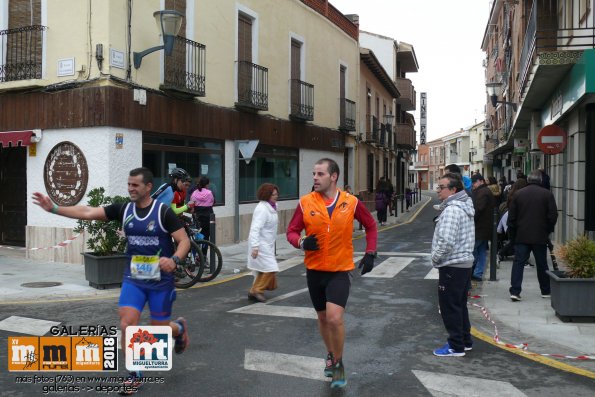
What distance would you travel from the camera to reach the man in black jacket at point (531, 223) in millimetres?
7750

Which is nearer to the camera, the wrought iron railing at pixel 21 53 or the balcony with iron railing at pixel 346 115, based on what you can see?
the wrought iron railing at pixel 21 53

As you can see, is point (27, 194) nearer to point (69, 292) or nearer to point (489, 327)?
point (69, 292)

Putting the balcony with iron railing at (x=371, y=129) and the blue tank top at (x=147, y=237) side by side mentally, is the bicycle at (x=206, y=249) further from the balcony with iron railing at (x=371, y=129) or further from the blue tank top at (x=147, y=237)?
the balcony with iron railing at (x=371, y=129)

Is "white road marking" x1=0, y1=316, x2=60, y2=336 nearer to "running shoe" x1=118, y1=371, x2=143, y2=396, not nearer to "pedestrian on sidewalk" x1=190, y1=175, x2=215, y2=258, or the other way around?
"running shoe" x1=118, y1=371, x2=143, y2=396

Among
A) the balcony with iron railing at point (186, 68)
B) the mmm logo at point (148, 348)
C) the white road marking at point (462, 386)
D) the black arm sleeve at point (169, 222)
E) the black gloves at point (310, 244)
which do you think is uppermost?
the balcony with iron railing at point (186, 68)

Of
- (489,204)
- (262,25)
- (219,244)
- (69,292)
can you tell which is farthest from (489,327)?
(262,25)

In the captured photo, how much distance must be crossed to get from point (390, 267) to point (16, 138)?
307 inches

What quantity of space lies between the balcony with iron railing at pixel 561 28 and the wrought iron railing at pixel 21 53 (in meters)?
9.78

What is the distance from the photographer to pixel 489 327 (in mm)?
6652

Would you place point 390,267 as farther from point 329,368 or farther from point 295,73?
point 295,73

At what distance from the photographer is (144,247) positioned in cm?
450

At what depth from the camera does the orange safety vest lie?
455cm

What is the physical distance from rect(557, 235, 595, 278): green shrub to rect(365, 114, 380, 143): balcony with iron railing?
851 inches

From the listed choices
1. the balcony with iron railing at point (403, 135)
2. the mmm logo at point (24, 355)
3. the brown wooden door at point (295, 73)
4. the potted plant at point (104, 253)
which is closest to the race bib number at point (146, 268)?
the mmm logo at point (24, 355)
